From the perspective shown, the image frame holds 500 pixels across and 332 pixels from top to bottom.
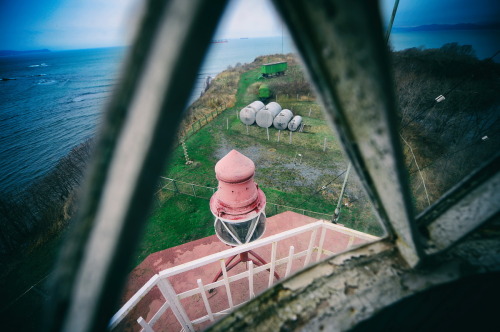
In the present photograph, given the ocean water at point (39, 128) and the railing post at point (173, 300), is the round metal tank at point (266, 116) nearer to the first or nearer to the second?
the ocean water at point (39, 128)

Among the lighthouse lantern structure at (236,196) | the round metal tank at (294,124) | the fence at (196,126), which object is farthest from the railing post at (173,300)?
the round metal tank at (294,124)

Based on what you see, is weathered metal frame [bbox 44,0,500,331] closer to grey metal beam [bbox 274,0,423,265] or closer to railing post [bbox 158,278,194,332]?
grey metal beam [bbox 274,0,423,265]

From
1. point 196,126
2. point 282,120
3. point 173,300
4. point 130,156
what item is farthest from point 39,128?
point 130,156

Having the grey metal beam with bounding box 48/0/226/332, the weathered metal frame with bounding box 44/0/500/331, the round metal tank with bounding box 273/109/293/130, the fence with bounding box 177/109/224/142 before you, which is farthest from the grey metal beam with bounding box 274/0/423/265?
the round metal tank with bounding box 273/109/293/130

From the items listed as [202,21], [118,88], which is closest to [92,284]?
[118,88]

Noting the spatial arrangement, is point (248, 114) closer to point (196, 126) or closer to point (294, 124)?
point (294, 124)

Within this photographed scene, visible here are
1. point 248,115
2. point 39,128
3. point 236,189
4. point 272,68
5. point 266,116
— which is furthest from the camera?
point 272,68
